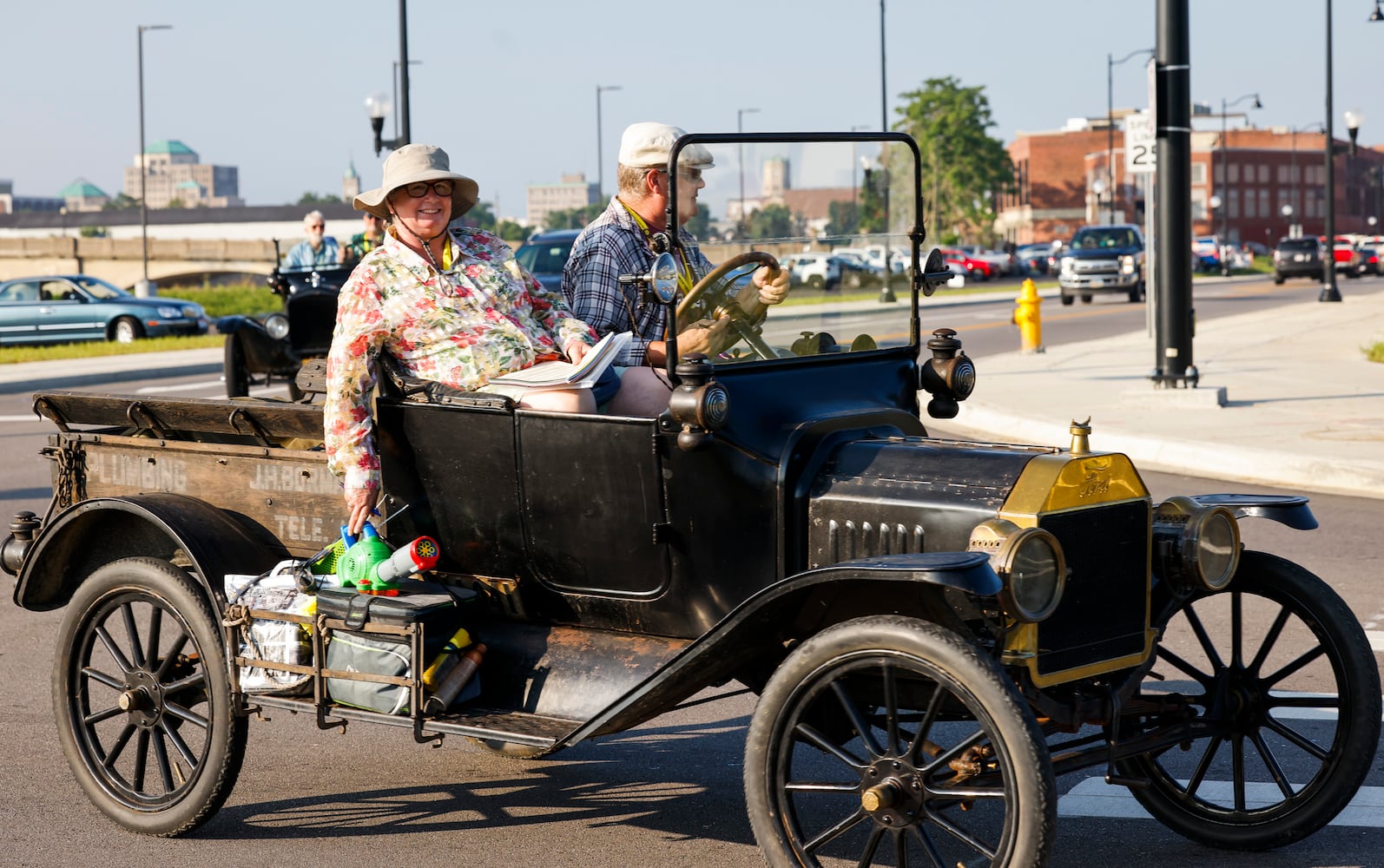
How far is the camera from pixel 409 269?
4625 millimetres

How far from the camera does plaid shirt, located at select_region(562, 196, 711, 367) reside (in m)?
4.89

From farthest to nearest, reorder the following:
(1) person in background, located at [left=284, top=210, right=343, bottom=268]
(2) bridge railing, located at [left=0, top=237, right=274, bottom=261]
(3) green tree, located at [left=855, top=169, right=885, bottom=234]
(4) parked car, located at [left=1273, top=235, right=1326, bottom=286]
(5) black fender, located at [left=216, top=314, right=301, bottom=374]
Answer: (2) bridge railing, located at [left=0, top=237, right=274, bottom=261]
(4) parked car, located at [left=1273, top=235, right=1326, bottom=286]
(1) person in background, located at [left=284, top=210, right=343, bottom=268]
(5) black fender, located at [left=216, top=314, right=301, bottom=374]
(3) green tree, located at [left=855, top=169, right=885, bottom=234]

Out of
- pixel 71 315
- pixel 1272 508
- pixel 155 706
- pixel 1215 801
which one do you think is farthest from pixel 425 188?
pixel 71 315

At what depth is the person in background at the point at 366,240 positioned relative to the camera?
1097cm

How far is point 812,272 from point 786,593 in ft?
4.45

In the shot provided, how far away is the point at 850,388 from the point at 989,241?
3996 inches

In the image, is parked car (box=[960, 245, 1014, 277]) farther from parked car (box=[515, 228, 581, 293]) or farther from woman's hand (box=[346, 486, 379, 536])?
woman's hand (box=[346, 486, 379, 536])

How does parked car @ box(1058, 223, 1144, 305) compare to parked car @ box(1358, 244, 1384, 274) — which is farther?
parked car @ box(1358, 244, 1384, 274)

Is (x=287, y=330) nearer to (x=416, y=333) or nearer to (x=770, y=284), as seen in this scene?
(x=416, y=333)

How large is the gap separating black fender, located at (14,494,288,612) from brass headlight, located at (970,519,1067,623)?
7.28 ft

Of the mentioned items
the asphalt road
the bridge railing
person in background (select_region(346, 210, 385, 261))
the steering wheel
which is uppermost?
the bridge railing

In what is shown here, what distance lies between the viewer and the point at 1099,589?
391cm

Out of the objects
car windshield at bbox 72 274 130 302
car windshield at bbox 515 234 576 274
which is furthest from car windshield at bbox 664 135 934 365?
car windshield at bbox 72 274 130 302

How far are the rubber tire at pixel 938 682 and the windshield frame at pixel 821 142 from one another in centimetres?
89
